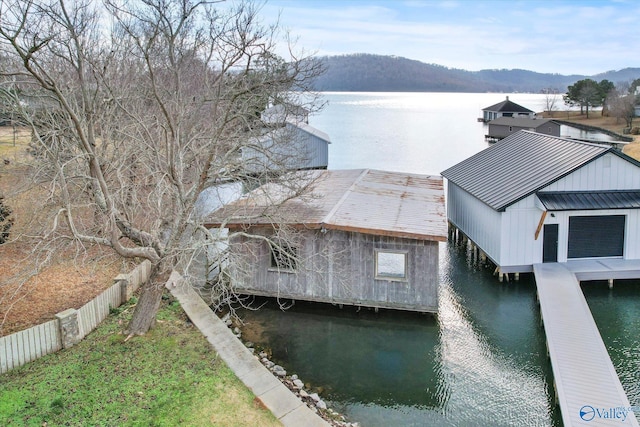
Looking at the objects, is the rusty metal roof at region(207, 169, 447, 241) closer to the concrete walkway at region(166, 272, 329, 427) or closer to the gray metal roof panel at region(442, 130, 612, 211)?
the gray metal roof panel at region(442, 130, 612, 211)

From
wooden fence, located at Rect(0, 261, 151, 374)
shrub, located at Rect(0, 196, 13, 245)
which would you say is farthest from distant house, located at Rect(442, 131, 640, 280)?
shrub, located at Rect(0, 196, 13, 245)

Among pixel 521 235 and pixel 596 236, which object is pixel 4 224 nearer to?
pixel 521 235

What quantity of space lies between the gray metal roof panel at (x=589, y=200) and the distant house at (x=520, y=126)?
3751 centimetres

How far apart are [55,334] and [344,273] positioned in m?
7.72

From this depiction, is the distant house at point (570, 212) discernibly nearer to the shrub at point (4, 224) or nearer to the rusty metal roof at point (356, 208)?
the rusty metal roof at point (356, 208)

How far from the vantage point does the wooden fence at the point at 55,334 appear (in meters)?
9.56

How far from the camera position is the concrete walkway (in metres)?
9.05

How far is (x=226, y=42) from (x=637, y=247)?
1518 cm

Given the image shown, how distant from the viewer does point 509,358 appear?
12.5 metres

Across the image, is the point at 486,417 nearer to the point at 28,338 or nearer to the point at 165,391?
the point at 165,391

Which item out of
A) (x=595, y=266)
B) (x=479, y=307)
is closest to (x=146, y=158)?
(x=479, y=307)

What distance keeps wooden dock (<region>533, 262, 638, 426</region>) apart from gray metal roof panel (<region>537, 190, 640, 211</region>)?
2.41 meters

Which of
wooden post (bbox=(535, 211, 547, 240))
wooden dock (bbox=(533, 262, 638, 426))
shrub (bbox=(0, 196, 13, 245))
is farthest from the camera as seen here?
wooden post (bbox=(535, 211, 547, 240))

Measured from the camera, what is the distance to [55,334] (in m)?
10.4
